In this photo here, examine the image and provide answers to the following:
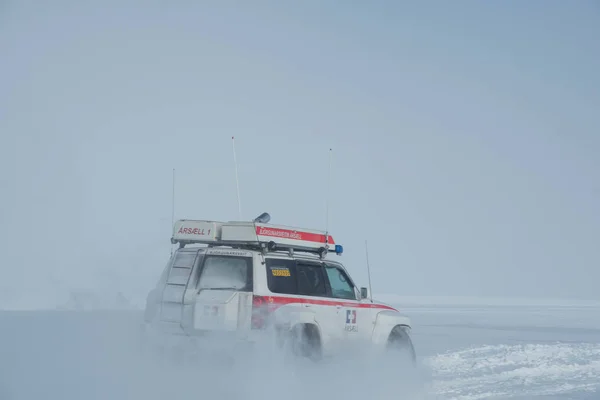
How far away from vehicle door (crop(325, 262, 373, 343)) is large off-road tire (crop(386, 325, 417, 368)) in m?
0.58

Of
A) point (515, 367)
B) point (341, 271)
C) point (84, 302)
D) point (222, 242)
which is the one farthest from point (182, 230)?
point (515, 367)

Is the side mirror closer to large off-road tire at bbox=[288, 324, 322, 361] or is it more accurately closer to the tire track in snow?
large off-road tire at bbox=[288, 324, 322, 361]

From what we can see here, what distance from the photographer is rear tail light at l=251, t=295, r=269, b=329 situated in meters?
9.54

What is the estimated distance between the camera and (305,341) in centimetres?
1024

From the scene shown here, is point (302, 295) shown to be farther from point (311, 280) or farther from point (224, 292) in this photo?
point (224, 292)

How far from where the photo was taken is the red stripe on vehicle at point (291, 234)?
10156mm

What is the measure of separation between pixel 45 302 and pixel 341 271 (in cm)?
2817

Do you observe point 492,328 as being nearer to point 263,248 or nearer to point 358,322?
point 358,322

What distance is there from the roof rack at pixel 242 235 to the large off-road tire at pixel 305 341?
1063 millimetres

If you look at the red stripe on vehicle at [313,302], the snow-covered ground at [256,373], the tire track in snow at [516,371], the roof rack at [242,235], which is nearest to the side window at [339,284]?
the red stripe on vehicle at [313,302]

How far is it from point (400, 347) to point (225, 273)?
3.30m

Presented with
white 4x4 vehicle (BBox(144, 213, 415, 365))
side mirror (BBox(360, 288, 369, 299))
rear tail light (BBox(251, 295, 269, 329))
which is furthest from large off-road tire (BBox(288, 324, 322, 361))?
side mirror (BBox(360, 288, 369, 299))

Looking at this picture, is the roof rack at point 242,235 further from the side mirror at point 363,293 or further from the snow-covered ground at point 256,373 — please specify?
the snow-covered ground at point 256,373

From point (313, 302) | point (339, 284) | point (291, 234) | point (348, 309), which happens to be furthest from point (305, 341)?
point (291, 234)
